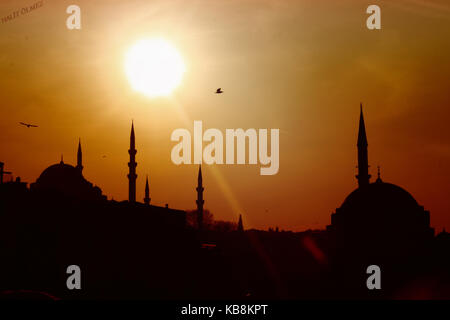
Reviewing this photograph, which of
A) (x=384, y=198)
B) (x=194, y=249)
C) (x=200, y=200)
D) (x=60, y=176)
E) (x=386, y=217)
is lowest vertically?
(x=194, y=249)

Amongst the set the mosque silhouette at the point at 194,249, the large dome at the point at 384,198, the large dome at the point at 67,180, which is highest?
the large dome at the point at 67,180

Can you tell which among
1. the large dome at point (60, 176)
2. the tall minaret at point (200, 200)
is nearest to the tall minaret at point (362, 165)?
the tall minaret at point (200, 200)

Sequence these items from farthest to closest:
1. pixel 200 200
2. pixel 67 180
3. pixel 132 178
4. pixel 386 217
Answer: pixel 200 200, pixel 67 180, pixel 386 217, pixel 132 178

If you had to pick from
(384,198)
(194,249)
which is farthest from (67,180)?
(384,198)

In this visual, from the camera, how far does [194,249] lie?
28.9 m

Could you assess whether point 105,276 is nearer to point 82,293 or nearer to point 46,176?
point 82,293

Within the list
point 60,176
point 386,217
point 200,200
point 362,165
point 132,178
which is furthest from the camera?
point 200,200

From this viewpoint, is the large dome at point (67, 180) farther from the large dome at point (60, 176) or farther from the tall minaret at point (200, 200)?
the tall minaret at point (200, 200)

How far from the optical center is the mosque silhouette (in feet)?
→ 80.7

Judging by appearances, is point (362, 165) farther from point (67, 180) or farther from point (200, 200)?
point (67, 180)

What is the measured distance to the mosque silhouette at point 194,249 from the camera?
2459 cm
